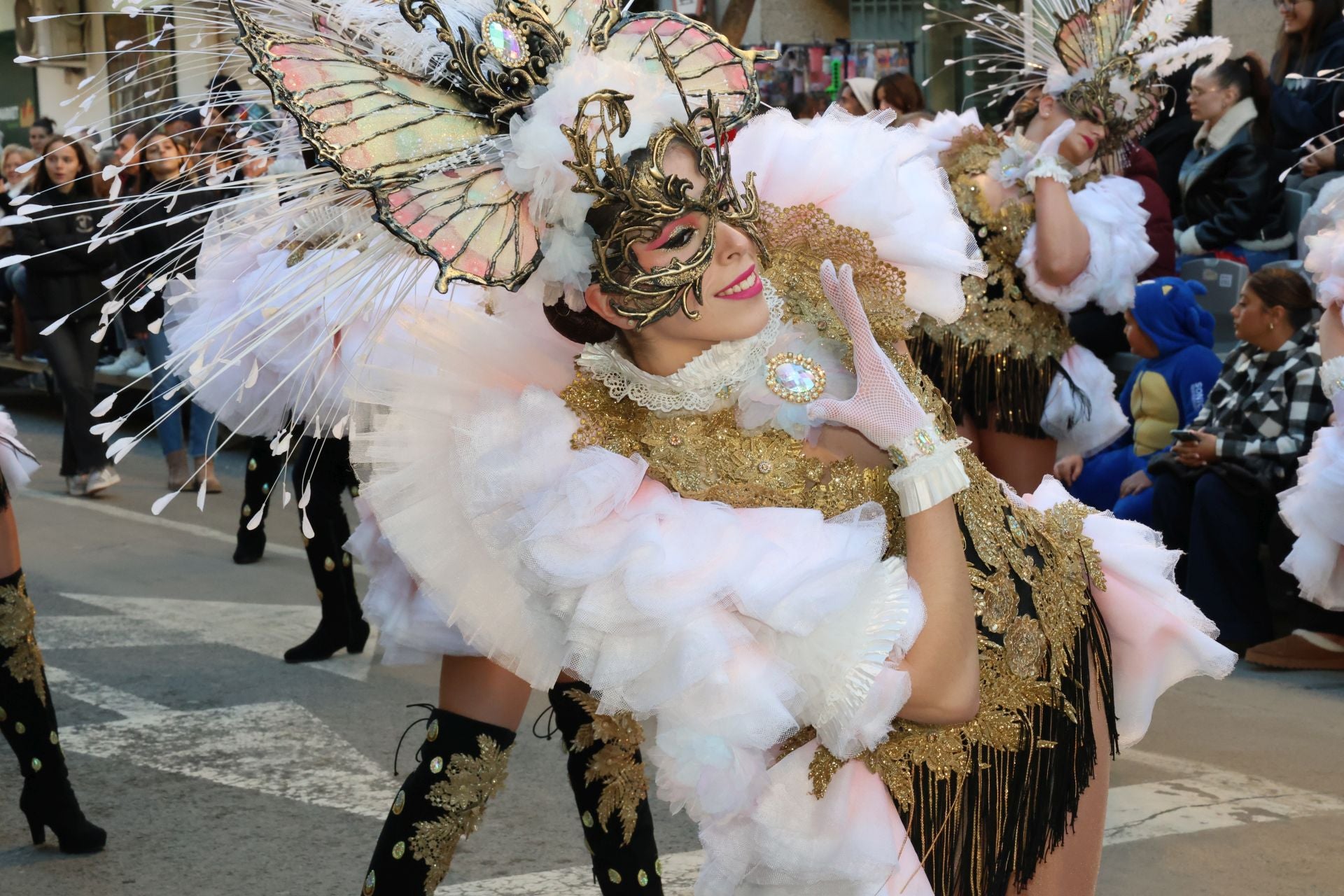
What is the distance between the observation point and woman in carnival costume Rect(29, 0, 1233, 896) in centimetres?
214

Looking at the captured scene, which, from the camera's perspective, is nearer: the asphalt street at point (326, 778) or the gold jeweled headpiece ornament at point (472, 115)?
the gold jeweled headpiece ornament at point (472, 115)

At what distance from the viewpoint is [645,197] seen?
7.17 ft

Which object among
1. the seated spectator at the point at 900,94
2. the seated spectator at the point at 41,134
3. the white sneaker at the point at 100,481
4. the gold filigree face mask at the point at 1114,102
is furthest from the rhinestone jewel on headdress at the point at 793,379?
the seated spectator at the point at 41,134

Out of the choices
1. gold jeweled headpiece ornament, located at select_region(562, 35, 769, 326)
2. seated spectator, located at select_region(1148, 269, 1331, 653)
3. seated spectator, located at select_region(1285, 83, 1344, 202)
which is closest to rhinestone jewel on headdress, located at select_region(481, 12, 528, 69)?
gold jeweled headpiece ornament, located at select_region(562, 35, 769, 326)

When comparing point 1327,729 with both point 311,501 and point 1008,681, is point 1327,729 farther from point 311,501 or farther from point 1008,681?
point 311,501

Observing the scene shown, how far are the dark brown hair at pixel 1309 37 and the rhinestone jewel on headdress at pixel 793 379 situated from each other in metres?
6.44

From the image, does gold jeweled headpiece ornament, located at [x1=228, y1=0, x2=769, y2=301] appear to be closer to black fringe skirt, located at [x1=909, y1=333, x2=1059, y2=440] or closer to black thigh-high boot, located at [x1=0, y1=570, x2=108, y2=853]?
black thigh-high boot, located at [x1=0, y1=570, x2=108, y2=853]

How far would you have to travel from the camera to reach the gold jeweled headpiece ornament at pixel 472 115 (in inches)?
83.3

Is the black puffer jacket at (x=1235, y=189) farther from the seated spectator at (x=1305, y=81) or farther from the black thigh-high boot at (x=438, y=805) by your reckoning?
the black thigh-high boot at (x=438, y=805)

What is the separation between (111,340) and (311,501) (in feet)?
27.8

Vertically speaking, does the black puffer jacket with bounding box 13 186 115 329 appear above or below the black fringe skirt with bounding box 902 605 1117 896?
below

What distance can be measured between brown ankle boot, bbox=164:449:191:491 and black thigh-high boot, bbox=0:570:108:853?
6.02 metres

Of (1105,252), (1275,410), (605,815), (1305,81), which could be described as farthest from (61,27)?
(1305,81)

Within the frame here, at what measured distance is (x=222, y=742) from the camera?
5.16m
